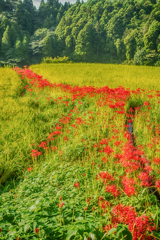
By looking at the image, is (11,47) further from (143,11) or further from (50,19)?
(143,11)

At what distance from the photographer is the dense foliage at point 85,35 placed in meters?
37.1

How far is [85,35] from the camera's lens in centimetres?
4262

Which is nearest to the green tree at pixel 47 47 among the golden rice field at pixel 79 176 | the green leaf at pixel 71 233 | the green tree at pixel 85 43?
the green tree at pixel 85 43

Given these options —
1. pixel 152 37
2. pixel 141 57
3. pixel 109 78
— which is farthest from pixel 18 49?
pixel 109 78

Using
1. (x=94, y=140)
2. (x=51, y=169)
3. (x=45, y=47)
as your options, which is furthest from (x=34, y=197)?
(x=45, y=47)

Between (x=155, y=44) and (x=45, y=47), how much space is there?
2550 centimetres

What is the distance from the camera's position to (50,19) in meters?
61.2

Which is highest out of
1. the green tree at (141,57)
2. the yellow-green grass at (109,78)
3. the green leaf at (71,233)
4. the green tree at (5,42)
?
the green tree at (5,42)

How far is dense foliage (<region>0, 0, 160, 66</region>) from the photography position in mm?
37062

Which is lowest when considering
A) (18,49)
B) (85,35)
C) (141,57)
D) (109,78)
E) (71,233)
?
(71,233)

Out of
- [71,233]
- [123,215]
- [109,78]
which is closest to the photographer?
[71,233]

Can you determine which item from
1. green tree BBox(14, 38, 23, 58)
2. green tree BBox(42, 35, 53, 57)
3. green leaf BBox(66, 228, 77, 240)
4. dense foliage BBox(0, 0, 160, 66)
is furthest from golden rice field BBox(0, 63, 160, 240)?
green tree BBox(42, 35, 53, 57)

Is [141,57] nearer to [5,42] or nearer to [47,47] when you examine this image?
[47,47]

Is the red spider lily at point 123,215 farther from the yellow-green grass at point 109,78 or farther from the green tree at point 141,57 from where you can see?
the green tree at point 141,57
